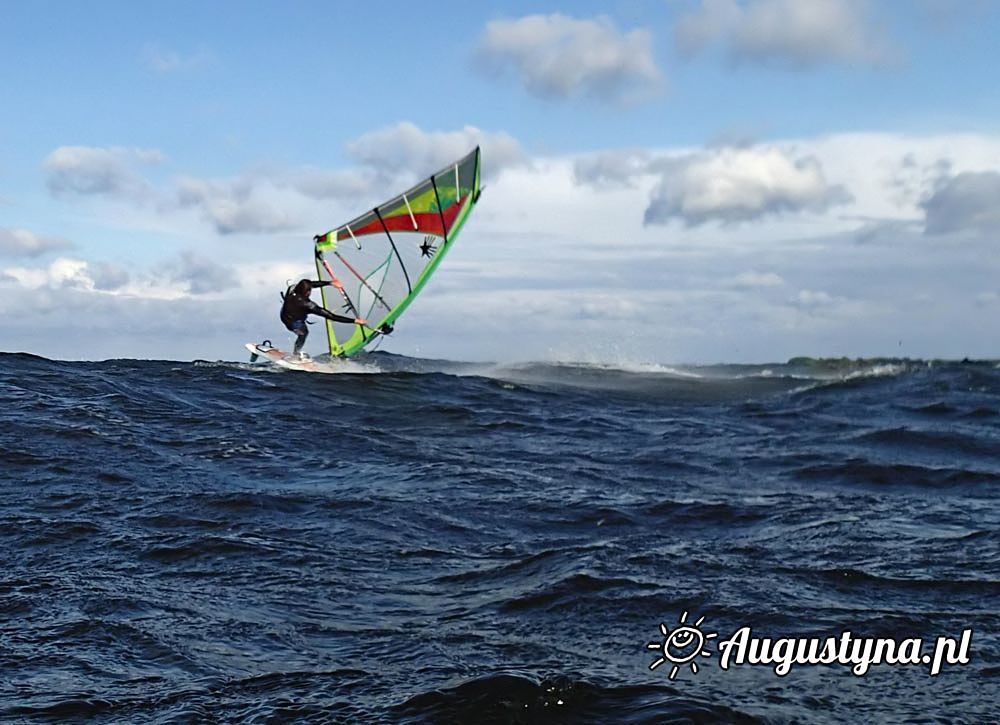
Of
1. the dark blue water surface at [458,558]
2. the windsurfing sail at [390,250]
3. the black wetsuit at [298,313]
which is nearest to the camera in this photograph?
the dark blue water surface at [458,558]

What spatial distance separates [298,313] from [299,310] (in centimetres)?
11

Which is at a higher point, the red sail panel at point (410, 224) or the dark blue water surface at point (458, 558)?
the red sail panel at point (410, 224)

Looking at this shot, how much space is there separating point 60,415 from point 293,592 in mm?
8552

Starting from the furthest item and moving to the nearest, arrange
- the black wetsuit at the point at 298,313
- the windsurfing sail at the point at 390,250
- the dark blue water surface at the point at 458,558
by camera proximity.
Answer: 1. the windsurfing sail at the point at 390,250
2. the black wetsuit at the point at 298,313
3. the dark blue water surface at the point at 458,558

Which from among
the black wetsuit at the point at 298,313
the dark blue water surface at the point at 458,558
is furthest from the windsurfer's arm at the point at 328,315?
the dark blue water surface at the point at 458,558

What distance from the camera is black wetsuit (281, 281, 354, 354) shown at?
76.7ft

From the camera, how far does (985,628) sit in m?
6.96

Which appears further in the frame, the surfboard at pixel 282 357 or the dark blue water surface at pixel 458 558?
the surfboard at pixel 282 357

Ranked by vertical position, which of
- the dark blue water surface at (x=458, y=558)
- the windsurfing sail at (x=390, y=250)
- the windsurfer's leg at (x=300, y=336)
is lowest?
the dark blue water surface at (x=458, y=558)

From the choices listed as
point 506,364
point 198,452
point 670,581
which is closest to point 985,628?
point 670,581

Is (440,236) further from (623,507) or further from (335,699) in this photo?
(335,699)

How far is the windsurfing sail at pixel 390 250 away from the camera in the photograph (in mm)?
25812

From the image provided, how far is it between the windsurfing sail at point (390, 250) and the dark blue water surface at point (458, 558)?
25.5ft

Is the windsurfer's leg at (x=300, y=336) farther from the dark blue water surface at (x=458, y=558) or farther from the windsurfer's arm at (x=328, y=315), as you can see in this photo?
the dark blue water surface at (x=458, y=558)
